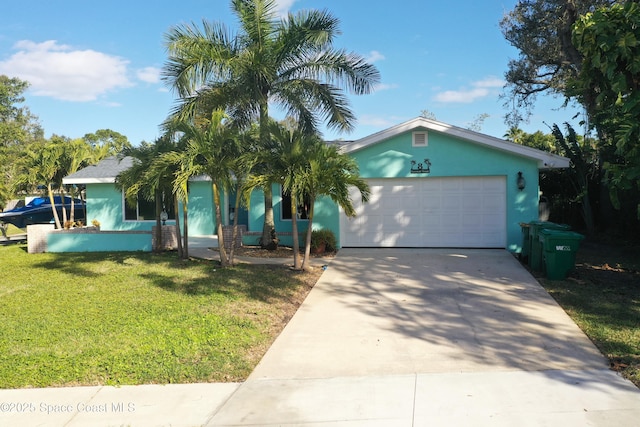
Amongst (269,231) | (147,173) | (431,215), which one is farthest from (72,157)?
(431,215)

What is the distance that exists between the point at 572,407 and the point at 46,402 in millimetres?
4748

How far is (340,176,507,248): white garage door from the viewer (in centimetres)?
1351

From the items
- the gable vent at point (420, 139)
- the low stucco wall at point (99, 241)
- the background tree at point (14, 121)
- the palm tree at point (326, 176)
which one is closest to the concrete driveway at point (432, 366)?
the palm tree at point (326, 176)

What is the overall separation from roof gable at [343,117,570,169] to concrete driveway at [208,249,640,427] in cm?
512

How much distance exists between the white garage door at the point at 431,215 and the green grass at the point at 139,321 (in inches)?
163

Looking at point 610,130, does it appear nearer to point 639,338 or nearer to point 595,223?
point 639,338

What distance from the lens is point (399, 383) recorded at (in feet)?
15.7

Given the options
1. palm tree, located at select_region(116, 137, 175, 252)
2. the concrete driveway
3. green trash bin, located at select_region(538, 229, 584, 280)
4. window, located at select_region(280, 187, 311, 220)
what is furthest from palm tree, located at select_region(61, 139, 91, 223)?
green trash bin, located at select_region(538, 229, 584, 280)

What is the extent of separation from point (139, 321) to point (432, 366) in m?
4.17

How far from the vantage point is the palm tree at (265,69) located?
482 inches

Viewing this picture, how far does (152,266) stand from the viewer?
11.6m

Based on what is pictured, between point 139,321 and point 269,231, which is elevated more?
point 269,231

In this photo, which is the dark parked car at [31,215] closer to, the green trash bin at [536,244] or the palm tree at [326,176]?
the palm tree at [326,176]

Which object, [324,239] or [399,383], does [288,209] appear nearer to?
[324,239]
